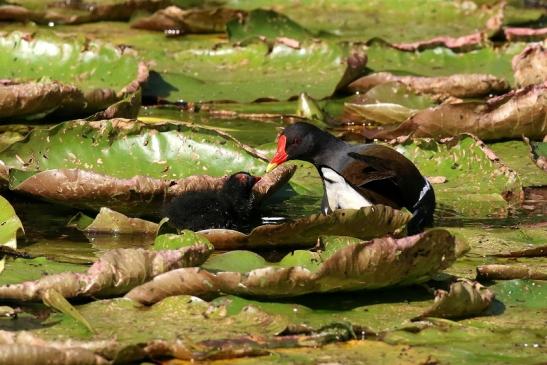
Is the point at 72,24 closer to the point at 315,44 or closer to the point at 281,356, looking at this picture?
the point at 315,44

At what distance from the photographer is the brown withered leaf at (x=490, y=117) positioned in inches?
214

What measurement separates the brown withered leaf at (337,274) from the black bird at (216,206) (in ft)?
3.44

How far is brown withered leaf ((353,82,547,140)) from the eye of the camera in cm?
543

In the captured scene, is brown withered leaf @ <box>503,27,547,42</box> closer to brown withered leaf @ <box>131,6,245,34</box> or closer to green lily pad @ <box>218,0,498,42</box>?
green lily pad @ <box>218,0,498,42</box>

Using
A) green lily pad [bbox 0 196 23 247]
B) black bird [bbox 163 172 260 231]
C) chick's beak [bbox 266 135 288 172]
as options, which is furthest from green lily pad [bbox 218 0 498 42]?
green lily pad [bbox 0 196 23 247]

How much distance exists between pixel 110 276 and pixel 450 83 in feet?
10.8

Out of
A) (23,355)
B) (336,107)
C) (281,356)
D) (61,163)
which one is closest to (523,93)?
(336,107)

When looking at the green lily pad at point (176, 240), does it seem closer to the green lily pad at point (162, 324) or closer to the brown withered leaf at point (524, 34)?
the green lily pad at point (162, 324)

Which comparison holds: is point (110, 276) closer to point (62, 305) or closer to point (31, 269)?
point (62, 305)

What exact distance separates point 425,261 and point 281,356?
59cm

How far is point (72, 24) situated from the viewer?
7539mm

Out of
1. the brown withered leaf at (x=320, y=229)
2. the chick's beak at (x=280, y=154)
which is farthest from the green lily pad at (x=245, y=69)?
the brown withered leaf at (x=320, y=229)

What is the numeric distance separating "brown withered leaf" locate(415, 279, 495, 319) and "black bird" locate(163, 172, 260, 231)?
1220 mm

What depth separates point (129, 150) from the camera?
4656mm
